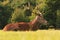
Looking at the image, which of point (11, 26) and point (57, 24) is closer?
point (11, 26)

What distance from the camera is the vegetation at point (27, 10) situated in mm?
34731

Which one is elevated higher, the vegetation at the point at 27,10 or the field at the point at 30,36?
the field at the point at 30,36

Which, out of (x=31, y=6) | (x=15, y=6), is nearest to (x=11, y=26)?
(x=31, y=6)

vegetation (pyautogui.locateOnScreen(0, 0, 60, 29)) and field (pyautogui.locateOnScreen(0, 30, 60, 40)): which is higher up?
field (pyautogui.locateOnScreen(0, 30, 60, 40))

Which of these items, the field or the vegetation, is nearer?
the field

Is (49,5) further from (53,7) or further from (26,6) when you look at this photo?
(26,6)

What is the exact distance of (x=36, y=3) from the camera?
40.7 m

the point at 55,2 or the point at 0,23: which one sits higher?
the point at 55,2

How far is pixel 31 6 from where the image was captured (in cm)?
3909

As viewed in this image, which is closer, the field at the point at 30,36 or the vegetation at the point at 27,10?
the field at the point at 30,36

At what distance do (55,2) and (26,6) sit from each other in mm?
4841

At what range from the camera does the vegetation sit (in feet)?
114

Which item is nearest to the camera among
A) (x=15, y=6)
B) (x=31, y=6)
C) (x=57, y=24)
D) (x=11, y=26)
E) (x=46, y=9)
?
(x=11, y=26)

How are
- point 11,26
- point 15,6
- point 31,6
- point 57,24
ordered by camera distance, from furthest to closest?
point 15,6, point 31,6, point 57,24, point 11,26
